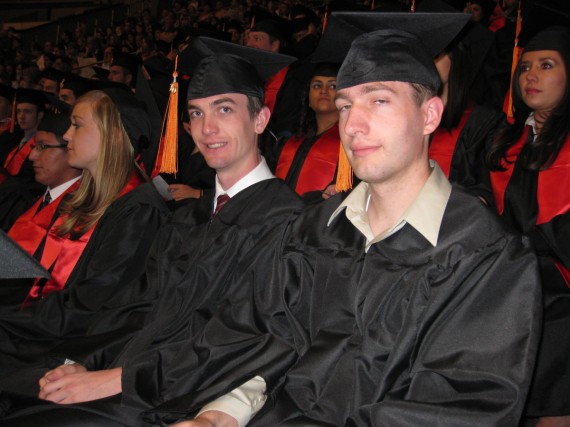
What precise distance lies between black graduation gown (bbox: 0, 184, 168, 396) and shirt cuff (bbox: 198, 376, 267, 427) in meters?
0.93

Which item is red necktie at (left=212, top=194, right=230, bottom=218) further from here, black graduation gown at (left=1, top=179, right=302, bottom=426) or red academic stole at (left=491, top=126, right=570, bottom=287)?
red academic stole at (left=491, top=126, right=570, bottom=287)

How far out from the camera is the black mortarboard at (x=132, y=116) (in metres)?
3.96

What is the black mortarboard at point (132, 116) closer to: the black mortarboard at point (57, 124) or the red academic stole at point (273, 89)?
the black mortarboard at point (57, 124)

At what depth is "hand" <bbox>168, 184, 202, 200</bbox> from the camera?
4898 millimetres

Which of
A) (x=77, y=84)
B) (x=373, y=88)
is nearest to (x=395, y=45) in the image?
(x=373, y=88)

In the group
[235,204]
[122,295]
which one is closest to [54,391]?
[122,295]

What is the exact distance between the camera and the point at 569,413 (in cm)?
293

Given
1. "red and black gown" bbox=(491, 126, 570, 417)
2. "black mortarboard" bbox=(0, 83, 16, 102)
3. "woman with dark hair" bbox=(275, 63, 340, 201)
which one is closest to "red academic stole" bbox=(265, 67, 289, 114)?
"woman with dark hair" bbox=(275, 63, 340, 201)

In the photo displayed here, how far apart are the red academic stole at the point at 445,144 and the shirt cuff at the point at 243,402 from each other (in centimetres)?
209

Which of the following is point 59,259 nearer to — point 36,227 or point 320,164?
point 36,227

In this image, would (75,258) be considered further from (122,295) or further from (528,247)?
(528,247)

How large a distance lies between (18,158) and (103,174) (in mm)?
3877

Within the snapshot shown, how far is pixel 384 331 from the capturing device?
1.92 metres

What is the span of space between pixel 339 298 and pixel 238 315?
486 mm
